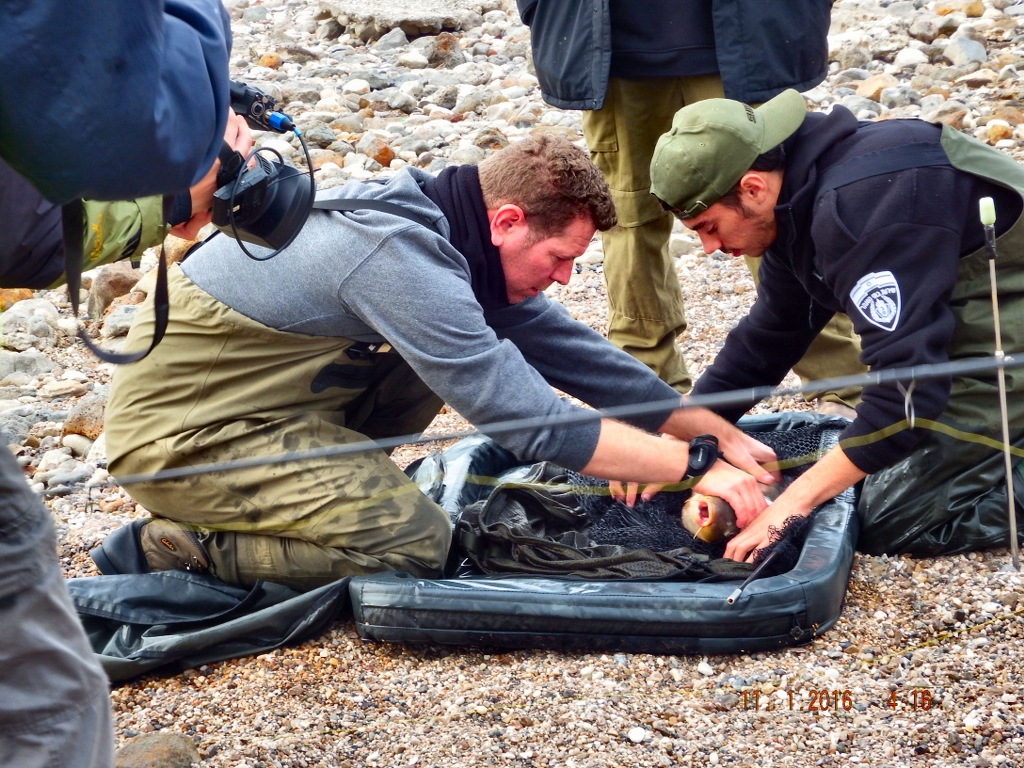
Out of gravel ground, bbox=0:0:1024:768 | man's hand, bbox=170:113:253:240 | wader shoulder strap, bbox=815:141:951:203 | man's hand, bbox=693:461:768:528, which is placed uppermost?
man's hand, bbox=170:113:253:240

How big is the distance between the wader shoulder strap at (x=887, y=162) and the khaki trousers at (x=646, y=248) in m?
0.96

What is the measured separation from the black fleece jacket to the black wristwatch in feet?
1.20

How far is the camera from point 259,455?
3.04m

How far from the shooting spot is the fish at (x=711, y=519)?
3068 millimetres

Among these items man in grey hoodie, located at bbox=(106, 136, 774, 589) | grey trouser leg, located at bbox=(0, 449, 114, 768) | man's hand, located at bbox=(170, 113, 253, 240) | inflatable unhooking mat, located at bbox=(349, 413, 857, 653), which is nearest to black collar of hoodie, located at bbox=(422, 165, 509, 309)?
man in grey hoodie, located at bbox=(106, 136, 774, 589)

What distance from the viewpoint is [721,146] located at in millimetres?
2861

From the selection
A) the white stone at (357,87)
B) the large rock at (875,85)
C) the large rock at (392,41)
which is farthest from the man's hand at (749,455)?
the large rock at (392,41)

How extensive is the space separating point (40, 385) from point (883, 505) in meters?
3.97

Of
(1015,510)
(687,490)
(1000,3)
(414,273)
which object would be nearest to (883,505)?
(1015,510)

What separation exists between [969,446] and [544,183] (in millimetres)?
1293

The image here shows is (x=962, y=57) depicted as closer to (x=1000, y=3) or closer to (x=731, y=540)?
(x=1000, y=3)

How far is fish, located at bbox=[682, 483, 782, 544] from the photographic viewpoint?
3.07m

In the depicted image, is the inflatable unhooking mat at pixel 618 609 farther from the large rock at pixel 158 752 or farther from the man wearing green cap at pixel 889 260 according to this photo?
the large rock at pixel 158 752
